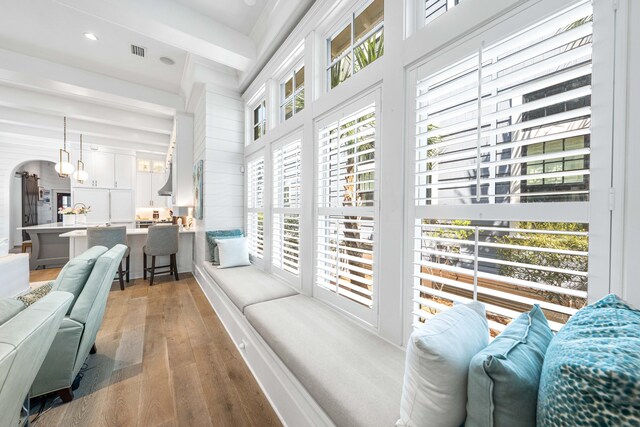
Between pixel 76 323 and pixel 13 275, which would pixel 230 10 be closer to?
pixel 76 323

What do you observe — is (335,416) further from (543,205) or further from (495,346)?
(543,205)

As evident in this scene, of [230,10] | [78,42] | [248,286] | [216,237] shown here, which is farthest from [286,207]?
[78,42]

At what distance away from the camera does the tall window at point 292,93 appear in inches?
106

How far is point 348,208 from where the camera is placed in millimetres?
1898

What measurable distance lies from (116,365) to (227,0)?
3.56 m

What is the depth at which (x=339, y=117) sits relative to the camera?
78.0 inches

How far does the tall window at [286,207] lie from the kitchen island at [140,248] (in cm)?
264

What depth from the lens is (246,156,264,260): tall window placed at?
11.4ft

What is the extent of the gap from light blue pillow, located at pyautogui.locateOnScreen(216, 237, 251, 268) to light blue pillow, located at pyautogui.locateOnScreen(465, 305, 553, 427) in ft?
9.98

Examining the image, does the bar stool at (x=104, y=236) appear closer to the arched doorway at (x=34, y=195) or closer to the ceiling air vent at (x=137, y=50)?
the ceiling air vent at (x=137, y=50)

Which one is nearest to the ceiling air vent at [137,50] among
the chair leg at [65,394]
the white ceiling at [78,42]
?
the white ceiling at [78,42]

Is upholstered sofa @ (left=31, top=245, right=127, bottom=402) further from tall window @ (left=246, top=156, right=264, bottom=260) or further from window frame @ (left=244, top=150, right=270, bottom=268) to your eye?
tall window @ (left=246, top=156, right=264, bottom=260)

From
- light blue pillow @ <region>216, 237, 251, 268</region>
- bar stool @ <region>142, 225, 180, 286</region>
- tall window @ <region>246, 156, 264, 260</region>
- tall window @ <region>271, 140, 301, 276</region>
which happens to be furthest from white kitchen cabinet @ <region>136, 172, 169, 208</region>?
tall window @ <region>271, 140, 301, 276</region>

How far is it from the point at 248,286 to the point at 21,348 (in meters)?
1.70
